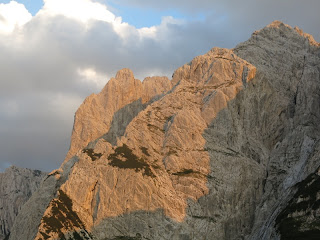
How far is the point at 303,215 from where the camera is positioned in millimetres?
157250

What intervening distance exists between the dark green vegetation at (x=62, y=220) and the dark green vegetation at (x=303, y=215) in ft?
233

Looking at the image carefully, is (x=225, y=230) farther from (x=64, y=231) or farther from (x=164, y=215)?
(x=64, y=231)

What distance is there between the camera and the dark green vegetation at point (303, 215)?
148 m

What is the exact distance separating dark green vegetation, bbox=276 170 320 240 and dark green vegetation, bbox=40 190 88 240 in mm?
71007

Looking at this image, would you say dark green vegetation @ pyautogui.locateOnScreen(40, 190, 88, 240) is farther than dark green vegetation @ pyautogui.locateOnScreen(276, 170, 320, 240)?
Yes

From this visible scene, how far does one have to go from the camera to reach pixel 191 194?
195 meters

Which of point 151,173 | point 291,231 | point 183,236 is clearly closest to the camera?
point 291,231

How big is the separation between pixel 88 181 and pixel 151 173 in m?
24.5

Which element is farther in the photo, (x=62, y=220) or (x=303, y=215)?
(x=62, y=220)

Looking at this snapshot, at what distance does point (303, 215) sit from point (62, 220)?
3421 inches

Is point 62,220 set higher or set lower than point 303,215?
lower

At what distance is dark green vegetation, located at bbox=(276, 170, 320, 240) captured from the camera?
148375 millimetres

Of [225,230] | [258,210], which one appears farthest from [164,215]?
[258,210]

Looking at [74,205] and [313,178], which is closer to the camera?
[313,178]
